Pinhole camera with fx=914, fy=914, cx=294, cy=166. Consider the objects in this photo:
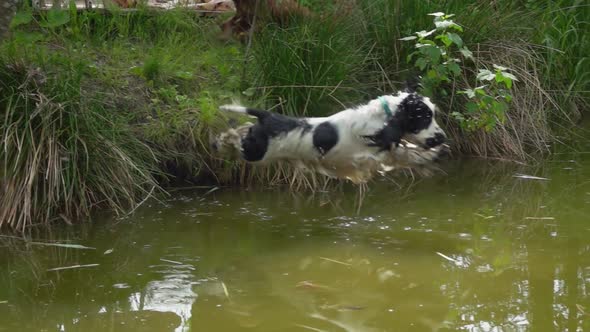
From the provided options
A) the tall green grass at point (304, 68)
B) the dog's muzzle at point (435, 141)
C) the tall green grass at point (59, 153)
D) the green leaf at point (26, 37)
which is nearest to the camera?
the dog's muzzle at point (435, 141)

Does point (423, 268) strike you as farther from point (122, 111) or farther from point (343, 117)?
point (122, 111)

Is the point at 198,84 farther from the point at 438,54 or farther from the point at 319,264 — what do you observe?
the point at 319,264

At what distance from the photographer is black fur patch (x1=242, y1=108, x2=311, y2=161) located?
13.1 ft

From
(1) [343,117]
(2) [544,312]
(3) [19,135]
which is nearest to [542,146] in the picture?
(1) [343,117]

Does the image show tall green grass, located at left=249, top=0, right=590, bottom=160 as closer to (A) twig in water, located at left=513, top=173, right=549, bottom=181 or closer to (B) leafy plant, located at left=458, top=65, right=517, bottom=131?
(B) leafy plant, located at left=458, top=65, right=517, bottom=131

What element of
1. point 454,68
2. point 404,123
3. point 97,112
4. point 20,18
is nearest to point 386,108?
point 404,123

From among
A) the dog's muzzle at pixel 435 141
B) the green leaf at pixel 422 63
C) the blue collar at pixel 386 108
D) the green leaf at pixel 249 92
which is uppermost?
the blue collar at pixel 386 108

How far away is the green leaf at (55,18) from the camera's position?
5.31 m

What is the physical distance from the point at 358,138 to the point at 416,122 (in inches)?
10.1

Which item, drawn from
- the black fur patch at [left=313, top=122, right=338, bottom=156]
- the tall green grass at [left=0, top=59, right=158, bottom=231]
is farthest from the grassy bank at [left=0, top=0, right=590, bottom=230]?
the black fur patch at [left=313, top=122, right=338, bottom=156]

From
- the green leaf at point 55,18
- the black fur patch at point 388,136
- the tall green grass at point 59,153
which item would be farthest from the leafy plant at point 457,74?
the green leaf at point 55,18

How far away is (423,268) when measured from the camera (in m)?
3.71

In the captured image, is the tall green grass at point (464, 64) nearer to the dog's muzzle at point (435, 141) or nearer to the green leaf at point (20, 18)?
the green leaf at point (20, 18)

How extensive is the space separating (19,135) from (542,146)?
10.9ft
